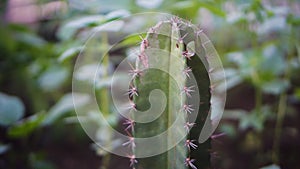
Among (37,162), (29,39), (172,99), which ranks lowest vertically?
(37,162)

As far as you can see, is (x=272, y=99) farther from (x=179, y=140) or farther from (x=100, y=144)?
(x=179, y=140)

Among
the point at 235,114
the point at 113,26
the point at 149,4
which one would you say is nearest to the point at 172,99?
the point at 113,26

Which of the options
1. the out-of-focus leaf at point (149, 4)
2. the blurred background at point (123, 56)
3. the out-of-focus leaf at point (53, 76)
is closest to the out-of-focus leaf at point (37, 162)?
the blurred background at point (123, 56)

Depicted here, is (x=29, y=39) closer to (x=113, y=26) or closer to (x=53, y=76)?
(x=53, y=76)

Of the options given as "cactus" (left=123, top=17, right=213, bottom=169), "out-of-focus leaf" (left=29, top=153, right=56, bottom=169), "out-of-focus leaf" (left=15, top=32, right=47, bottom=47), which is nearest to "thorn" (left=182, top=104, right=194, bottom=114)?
"cactus" (left=123, top=17, right=213, bottom=169)

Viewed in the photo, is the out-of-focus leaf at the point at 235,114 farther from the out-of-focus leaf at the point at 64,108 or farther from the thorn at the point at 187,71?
the thorn at the point at 187,71

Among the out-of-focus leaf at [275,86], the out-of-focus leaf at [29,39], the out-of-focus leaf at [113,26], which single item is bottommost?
the out-of-focus leaf at [275,86]
